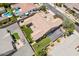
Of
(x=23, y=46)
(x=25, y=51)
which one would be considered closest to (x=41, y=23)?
(x=23, y=46)

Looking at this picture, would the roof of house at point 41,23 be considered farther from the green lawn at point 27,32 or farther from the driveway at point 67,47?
the driveway at point 67,47

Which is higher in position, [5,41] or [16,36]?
[5,41]

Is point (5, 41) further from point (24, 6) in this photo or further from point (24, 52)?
point (24, 6)

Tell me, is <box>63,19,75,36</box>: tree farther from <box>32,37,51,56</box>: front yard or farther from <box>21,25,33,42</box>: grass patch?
<box>21,25,33,42</box>: grass patch

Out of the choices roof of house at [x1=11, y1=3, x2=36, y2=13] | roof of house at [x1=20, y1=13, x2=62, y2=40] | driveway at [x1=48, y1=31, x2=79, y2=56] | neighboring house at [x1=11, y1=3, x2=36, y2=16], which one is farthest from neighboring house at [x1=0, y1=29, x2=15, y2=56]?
roof of house at [x1=11, y1=3, x2=36, y2=13]

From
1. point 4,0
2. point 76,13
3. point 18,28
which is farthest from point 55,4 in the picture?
point 4,0

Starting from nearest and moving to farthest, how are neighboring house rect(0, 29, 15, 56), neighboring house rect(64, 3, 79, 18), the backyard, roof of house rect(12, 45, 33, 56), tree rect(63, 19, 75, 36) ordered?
neighboring house rect(0, 29, 15, 56) → roof of house rect(12, 45, 33, 56) → the backyard → tree rect(63, 19, 75, 36) → neighboring house rect(64, 3, 79, 18)

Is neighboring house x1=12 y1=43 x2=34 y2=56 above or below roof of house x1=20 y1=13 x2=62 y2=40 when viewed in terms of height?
below
